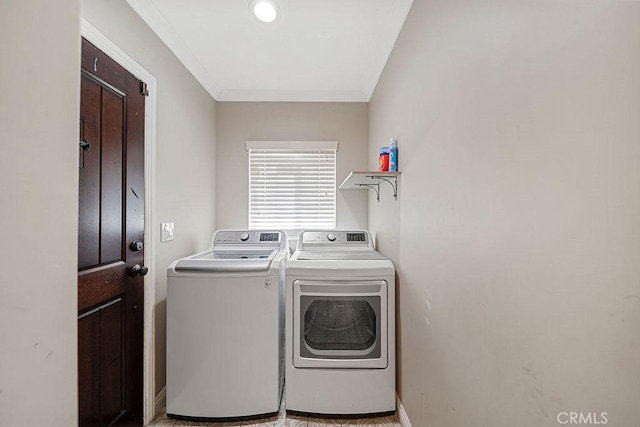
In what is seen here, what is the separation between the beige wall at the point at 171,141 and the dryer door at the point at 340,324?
929mm

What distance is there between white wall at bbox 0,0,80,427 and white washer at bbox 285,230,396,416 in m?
1.27

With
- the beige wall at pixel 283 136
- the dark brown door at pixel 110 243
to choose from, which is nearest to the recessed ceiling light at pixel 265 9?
the dark brown door at pixel 110 243

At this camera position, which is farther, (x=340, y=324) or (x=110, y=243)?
(x=340, y=324)

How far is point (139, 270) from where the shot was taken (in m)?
1.58

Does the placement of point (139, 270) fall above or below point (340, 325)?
above

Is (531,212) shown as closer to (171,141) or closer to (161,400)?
(171,141)

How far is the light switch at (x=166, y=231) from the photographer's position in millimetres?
1811

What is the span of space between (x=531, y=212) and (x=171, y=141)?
81.1 inches

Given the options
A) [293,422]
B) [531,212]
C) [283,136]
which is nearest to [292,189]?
[283,136]

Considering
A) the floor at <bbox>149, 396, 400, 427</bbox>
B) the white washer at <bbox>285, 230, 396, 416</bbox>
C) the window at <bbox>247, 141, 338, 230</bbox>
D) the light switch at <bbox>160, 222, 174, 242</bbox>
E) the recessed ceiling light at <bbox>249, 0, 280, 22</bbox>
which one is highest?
the recessed ceiling light at <bbox>249, 0, 280, 22</bbox>

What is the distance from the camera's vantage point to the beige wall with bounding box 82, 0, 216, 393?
58.4 inches

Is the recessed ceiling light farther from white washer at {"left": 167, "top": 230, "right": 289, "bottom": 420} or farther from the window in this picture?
white washer at {"left": 167, "top": 230, "right": 289, "bottom": 420}

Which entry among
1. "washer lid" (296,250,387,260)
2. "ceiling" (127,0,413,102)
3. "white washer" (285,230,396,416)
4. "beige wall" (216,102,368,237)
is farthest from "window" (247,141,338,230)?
"white washer" (285,230,396,416)

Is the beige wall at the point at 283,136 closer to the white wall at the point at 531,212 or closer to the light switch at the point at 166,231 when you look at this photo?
the light switch at the point at 166,231
